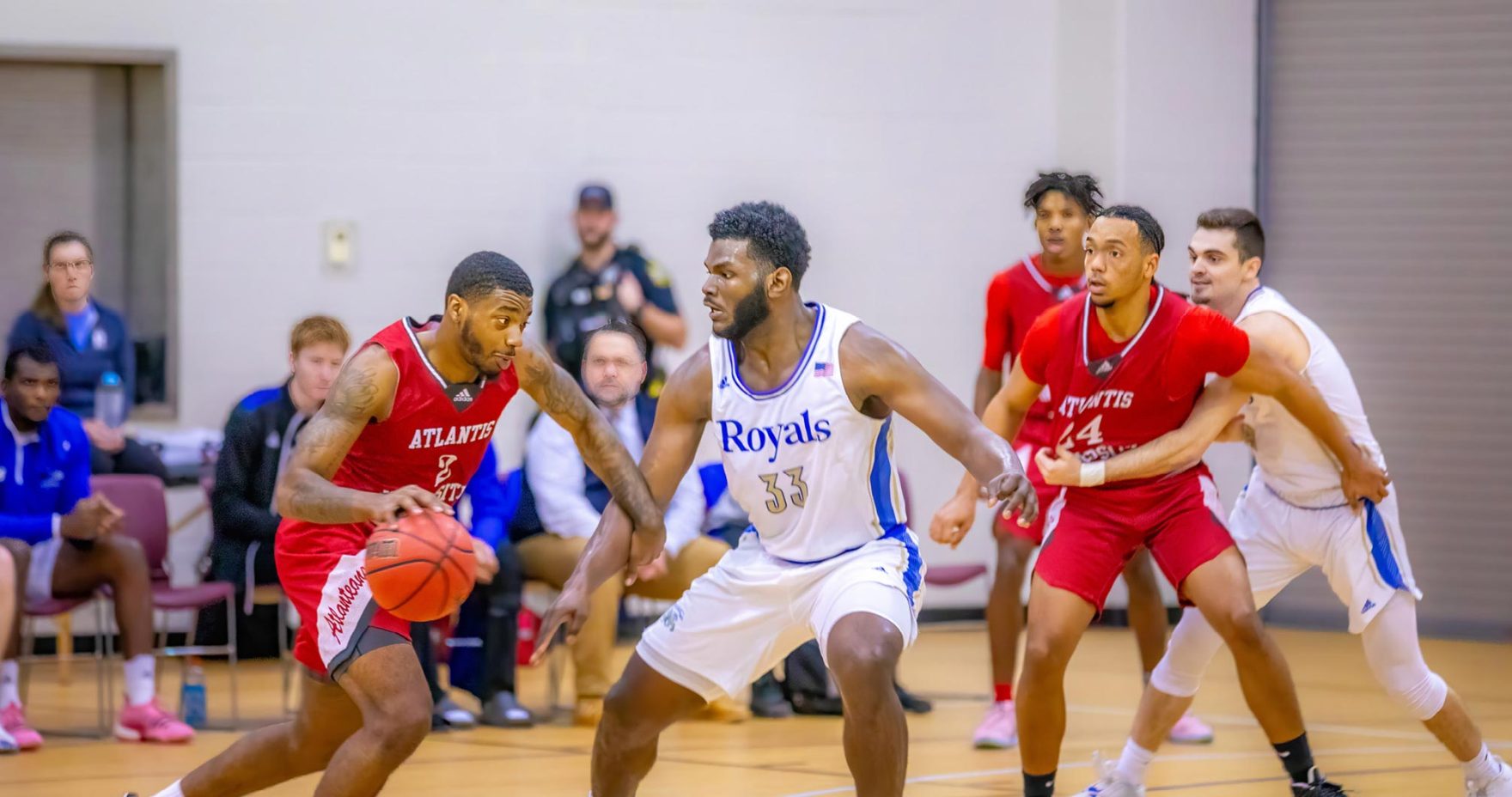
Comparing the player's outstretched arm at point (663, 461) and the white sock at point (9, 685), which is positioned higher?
the player's outstretched arm at point (663, 461)

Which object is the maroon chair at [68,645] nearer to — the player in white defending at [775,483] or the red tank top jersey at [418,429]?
the red tank top jersey at [418,429]

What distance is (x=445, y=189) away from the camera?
10.5 m

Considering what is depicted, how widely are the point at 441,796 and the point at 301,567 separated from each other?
161 cm

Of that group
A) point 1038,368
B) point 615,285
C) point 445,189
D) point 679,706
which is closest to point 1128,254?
point 1038,368

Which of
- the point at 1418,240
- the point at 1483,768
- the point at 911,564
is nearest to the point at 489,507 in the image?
the point at 911,564

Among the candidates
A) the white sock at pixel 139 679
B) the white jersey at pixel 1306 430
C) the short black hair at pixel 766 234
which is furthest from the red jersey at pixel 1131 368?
the white sock at pixel 139 679

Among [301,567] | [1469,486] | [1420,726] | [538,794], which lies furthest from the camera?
→ [1469,486]

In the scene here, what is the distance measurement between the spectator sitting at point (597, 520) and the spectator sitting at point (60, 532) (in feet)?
5.28

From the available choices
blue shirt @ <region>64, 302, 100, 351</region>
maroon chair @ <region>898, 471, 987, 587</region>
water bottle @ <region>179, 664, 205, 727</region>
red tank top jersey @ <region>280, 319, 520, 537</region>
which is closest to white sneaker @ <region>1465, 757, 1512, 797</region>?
red tank top jersey @ <region>280, 319, 520, 537</region>

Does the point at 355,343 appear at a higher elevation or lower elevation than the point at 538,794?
higher

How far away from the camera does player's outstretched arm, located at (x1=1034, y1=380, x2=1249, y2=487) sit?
553 centimetres

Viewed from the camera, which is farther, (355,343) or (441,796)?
(355,343)

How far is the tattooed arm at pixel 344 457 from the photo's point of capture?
4.56 meters

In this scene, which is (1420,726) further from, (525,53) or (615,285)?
(525,53)
